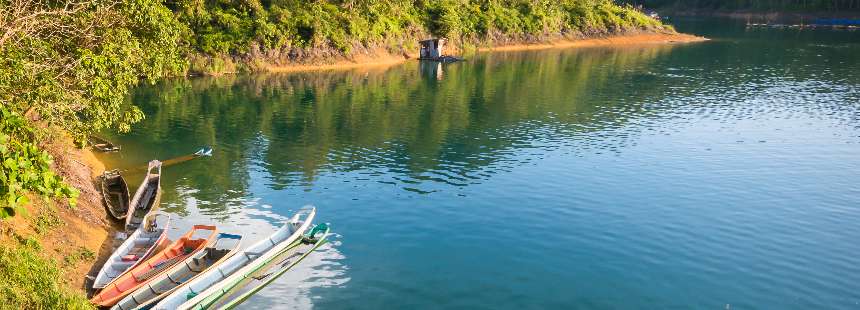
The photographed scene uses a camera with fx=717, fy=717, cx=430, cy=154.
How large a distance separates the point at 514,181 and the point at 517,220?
782cm

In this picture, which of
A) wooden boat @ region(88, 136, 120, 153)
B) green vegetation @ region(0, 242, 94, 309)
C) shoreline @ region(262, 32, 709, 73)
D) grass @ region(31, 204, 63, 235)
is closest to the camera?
green vegetation @ region(0, 242, 94, 309)

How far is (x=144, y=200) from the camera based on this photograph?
3991cm

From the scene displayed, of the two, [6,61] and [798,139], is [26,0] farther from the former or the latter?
[798,139]

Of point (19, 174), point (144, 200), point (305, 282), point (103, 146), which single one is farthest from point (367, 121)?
point (19, 174)

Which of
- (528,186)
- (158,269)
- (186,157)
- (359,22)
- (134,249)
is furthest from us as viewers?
(359,22)

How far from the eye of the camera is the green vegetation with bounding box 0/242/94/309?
851 inches

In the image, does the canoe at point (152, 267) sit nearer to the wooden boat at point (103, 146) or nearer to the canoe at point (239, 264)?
the canoe at point (239, 264)

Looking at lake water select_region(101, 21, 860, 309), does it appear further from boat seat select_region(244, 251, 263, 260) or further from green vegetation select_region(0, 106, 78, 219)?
green vegetation select_region(0, 106, 78, 219)

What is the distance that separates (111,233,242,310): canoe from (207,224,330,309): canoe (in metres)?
1.33

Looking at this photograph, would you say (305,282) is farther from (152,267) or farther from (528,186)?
(528,186)

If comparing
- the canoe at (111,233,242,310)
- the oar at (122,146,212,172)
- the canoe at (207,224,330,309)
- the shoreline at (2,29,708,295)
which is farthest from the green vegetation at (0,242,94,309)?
the oar at (122,146,212,172)

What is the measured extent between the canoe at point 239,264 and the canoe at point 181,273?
300mm

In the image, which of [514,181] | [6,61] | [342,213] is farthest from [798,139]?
[6,61]

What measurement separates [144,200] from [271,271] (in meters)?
12.2
